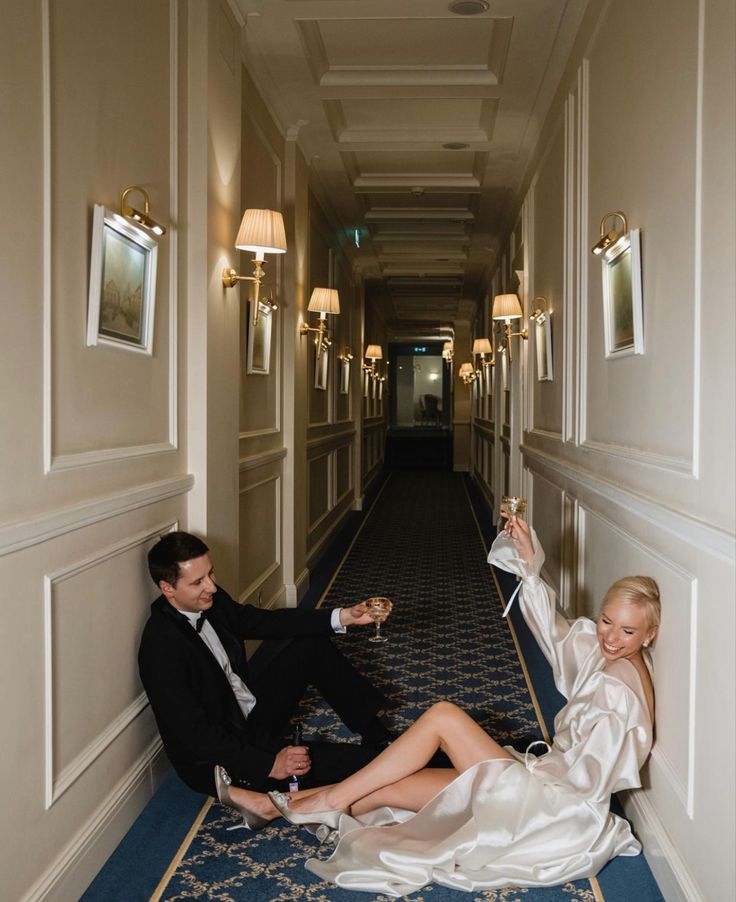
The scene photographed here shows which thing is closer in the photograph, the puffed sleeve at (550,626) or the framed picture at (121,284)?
the framed picture at (121,284)

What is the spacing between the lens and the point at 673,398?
3062 mm

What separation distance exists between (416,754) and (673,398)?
1.57 m

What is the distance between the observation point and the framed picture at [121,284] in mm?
3020

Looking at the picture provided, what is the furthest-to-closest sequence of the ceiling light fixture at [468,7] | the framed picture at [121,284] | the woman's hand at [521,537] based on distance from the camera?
1. the ceiling light fixture at [468,7]
2. the woman's hand at [521,537]
3. the framed picture at [121,284]

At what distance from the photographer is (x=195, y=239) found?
4.29 meters

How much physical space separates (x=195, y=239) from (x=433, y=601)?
4101mm

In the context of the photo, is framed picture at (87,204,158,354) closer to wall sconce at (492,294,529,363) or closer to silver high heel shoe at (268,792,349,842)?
silver high heel shoe at (268,792,349,842)

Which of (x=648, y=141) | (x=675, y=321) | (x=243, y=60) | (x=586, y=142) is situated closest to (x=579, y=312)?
(x=586, y=142)

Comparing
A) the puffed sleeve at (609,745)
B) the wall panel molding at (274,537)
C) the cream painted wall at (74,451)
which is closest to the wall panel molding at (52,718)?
the cream painted wall at (74,451)

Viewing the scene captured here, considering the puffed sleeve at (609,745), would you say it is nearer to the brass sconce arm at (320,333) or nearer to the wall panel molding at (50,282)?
the wall panel molding at (50,282)

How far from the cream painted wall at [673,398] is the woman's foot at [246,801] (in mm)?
1399

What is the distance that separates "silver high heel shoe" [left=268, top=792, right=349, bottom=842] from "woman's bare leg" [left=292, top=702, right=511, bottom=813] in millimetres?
17

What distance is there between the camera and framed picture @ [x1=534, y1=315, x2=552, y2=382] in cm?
655

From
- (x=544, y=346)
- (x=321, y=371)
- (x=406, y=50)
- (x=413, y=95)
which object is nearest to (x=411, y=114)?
(x=413, y=95)
